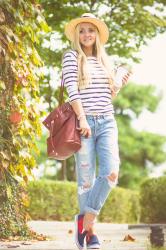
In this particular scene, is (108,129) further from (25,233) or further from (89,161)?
(25,233)

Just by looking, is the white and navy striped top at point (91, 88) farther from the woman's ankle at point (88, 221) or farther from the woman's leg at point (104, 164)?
the woman's ankle at point (88, 221)

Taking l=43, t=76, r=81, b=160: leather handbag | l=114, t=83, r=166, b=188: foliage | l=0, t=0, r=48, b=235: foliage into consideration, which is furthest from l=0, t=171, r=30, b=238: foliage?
l=114, t=83, r=166, b=188: foliage

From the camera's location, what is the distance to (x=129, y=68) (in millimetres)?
5492

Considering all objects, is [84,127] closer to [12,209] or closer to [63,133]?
[63,133]

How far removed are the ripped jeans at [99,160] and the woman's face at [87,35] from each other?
680mm

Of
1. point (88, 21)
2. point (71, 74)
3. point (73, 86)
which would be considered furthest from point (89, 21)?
point (73, 86)

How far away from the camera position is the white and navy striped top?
16.7 ft

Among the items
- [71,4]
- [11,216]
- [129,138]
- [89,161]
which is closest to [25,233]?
[11,216]

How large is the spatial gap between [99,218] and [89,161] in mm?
13647

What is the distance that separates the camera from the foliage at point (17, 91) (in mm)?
6320

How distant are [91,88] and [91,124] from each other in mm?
322

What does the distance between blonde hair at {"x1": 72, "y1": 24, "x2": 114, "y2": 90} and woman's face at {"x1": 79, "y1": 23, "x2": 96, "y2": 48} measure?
0.11ft

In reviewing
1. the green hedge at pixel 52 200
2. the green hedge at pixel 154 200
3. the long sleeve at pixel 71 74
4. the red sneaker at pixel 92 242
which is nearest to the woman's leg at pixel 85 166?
the red sneaker at pixel 92 242

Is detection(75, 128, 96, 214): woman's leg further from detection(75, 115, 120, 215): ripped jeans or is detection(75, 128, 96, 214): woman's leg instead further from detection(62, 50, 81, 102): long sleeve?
detection(62, 50, 81, 102): long sleeve
